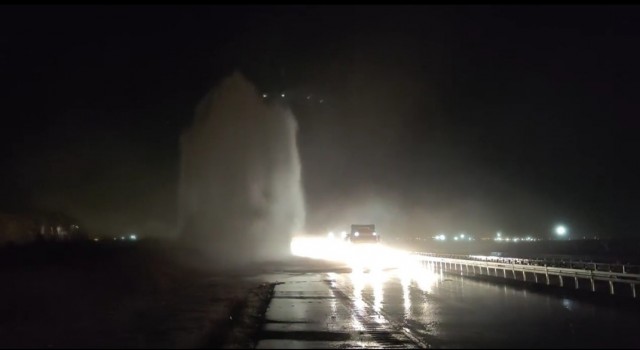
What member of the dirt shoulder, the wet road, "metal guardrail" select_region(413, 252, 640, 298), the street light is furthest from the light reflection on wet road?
the street light

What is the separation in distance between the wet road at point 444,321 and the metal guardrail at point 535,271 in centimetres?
220

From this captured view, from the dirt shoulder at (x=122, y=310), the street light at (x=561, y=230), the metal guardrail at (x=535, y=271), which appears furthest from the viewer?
the street light at (x=561, y=230)

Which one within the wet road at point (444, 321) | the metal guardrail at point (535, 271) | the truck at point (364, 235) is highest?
the truck at point (364, 235)

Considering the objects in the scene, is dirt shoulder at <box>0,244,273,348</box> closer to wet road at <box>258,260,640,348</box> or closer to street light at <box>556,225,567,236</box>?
wet road at <box>258,260,640,348</box>

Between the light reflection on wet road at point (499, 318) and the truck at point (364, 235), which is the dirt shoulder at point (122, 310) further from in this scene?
the truck at point (364, 235)

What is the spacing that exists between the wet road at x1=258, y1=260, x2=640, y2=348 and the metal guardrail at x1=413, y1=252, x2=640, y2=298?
2.20 m

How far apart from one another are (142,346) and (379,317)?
24.6ft

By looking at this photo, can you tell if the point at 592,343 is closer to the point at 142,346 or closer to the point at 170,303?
the point at 142,346

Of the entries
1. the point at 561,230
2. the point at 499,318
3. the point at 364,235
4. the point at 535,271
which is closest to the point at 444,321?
the point at 499,318

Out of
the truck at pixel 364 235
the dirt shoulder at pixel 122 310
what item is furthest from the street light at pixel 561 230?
the dirt shoulder at pixel 122 310

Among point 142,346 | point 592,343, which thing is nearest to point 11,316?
point 142,346

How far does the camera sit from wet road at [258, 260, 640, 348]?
13040 mm

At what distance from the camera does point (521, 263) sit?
33.8 metres

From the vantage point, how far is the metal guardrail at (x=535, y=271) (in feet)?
75.3
